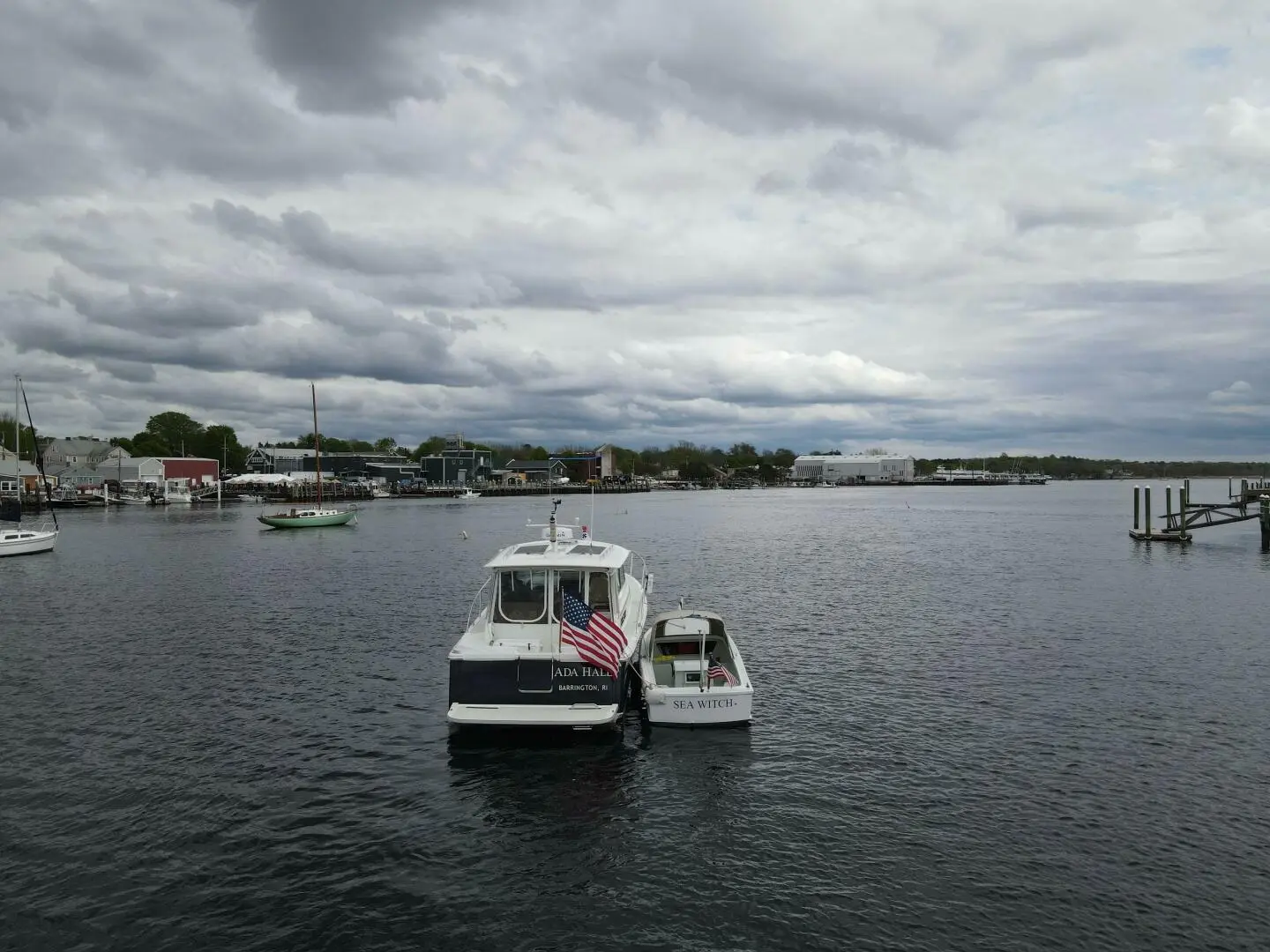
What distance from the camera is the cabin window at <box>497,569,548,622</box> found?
21.1 metres

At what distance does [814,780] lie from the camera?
58.0 ft

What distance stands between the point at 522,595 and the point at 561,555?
1507mm

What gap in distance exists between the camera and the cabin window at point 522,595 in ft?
69.3

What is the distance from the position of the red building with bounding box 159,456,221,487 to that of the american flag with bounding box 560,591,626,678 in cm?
16053

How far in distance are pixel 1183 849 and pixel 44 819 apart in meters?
21.4

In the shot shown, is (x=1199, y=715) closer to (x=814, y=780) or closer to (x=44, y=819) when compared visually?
(x=814, y=780)

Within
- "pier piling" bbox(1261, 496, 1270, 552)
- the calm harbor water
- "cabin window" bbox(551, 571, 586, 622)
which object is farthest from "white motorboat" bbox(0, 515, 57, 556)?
"pier piling" bbox(1261, 496, 1270, 552)

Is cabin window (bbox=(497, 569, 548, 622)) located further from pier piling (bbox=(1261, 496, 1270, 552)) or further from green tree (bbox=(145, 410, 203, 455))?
green tree (bbox=(145, 410, 203, 455))

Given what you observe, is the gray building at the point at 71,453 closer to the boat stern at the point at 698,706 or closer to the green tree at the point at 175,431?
the green tree at the point at 175,431

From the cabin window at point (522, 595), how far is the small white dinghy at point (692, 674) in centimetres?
362

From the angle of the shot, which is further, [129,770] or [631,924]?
[129,770]

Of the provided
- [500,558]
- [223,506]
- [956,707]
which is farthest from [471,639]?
[223,506]

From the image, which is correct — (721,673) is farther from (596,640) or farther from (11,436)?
(11,436)

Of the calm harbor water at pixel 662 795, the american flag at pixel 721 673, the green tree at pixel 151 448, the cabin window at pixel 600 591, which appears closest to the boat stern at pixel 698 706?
the calm harbor water at pixel 662 795
